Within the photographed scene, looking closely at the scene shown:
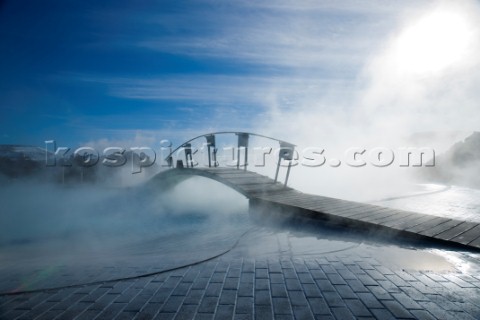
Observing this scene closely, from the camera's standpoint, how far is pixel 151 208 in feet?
44.4

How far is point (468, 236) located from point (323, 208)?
2941 mm

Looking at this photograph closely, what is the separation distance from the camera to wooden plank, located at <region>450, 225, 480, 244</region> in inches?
189

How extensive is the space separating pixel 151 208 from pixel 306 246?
393 inches

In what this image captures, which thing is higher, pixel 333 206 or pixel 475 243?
pixel 333 206

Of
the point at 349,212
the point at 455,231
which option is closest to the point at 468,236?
the point at 455,231

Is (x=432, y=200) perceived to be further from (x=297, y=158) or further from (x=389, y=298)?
(x=389, y=298)

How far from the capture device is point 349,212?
267 inches

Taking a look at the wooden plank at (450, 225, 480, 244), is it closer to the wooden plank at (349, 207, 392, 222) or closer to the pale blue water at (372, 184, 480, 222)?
the wooden plank at (349, 207, 392, 222)

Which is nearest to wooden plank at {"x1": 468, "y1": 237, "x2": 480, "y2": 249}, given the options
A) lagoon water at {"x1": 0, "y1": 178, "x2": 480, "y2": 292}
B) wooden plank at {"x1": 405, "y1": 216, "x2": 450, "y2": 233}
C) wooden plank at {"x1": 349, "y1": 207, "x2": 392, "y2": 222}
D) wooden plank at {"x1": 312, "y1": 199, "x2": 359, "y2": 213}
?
lagoon water at {"x1": 0, "y1": 178, "x2": 480, "y2": 292}

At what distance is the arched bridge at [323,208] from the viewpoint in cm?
528

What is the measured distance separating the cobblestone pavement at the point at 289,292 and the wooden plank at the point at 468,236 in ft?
1.23

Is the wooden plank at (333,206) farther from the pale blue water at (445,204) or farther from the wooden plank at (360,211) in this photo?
the pale blue water at (445,204)

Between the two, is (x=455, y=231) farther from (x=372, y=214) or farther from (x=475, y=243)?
(x=372, y=214)

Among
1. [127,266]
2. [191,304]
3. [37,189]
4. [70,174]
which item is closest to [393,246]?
[191,304]
